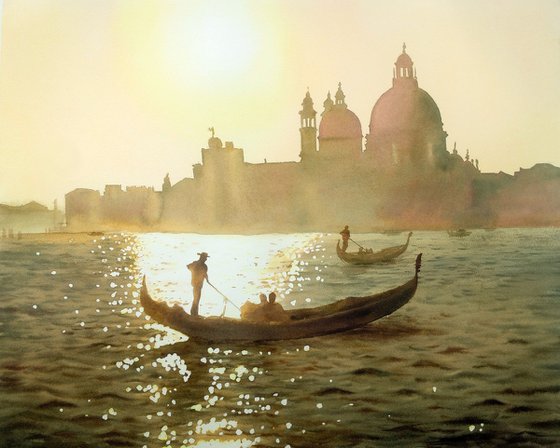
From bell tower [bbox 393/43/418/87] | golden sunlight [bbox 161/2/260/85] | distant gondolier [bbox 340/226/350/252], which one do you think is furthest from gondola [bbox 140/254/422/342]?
golden sunlight [bbox 161/2/260/85]

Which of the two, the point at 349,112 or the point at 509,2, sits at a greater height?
the point at 509,2

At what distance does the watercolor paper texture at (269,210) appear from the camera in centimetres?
426

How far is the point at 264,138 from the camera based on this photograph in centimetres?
493

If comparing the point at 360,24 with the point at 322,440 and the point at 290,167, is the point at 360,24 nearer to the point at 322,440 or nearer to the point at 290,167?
the point at 290,167

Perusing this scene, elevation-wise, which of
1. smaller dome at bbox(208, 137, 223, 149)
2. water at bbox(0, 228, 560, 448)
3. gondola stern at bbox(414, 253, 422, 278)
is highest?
smaller dome at bbox(208, 137, 223, 149)

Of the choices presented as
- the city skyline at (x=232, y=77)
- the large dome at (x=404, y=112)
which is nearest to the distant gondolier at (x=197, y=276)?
the city skyline at (x=232, y=77)

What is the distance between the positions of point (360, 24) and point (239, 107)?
110cm

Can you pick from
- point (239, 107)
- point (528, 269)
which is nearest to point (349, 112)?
point (239, 107)

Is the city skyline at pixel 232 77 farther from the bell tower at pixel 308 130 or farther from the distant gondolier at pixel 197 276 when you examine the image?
the distant gondolier at pixel 197 276

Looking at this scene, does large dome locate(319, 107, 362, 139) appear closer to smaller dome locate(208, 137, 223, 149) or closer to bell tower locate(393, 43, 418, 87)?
bell tower locate(393, 43, 418, 87)

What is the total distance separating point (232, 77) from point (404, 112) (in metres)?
1.35

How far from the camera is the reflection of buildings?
4684 millimetres

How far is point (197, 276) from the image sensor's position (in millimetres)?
4609

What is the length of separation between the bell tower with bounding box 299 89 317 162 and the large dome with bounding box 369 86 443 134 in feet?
1.47
